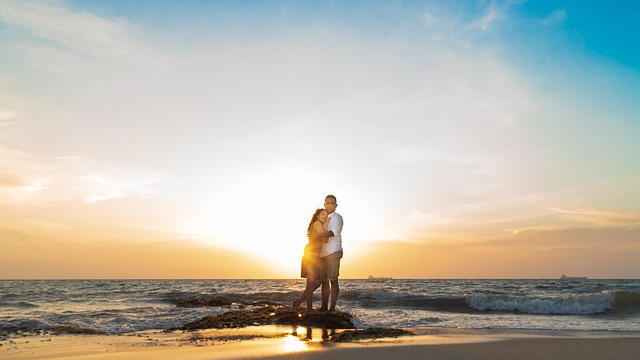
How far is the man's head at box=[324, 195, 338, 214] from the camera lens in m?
10.2

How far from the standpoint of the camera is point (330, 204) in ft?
33.6

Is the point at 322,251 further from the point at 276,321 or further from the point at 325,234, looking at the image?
the point at 276,321

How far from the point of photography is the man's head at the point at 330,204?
1021 centimetres

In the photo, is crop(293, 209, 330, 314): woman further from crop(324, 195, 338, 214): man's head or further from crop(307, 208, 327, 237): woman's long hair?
crop(324, 195, 338, 214): man's head

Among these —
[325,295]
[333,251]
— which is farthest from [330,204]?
[325,295]

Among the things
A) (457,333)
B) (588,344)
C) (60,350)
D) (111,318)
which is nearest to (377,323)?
(457,333)

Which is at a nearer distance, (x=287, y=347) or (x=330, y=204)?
(x=287, y=347)

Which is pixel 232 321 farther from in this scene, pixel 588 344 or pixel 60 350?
pixel 588 344

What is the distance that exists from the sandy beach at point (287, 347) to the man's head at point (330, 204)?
2.70 m

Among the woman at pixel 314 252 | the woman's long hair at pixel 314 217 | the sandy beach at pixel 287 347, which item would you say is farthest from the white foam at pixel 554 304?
the woman's long hair at pixel 314 217

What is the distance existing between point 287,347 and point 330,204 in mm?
4341

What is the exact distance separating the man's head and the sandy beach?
8.87 ft

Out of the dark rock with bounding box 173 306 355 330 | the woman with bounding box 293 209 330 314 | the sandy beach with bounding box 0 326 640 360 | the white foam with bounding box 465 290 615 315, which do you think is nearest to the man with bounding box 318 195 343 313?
the woman with bounding box 293 209 330 314

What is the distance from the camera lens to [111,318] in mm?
13039
